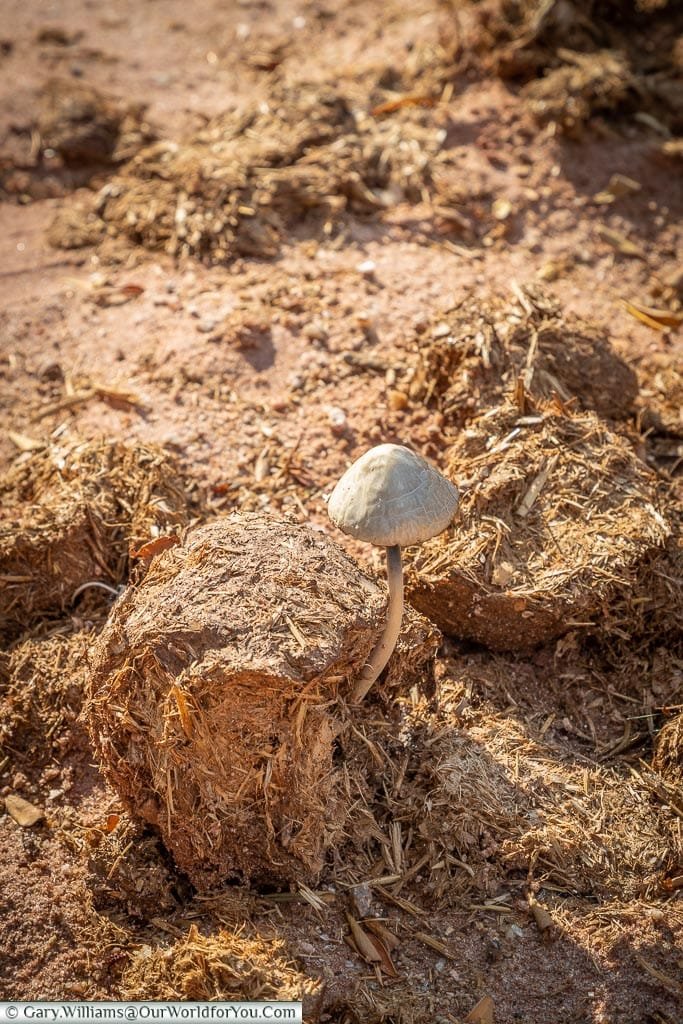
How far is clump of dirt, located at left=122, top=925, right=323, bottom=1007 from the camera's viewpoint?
3.04 metres

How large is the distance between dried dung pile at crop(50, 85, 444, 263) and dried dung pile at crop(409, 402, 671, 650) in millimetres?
2516

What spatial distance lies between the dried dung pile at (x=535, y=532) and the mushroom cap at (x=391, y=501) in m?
0.96

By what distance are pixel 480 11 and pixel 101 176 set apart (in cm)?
340

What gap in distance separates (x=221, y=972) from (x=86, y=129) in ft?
20.8

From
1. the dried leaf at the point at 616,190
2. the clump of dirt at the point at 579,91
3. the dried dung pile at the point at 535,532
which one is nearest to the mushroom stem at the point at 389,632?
the dried dung pile at the point at 535,532

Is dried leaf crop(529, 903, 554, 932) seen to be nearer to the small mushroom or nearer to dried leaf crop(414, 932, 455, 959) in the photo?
dried leaf crop(414, 932, 455, 959)

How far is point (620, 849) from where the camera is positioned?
12.1ft

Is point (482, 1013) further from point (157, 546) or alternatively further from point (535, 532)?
point (157, 546)

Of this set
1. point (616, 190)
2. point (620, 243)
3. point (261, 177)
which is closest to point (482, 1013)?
point (261, 177)

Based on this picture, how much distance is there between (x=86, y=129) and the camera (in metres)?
7.17

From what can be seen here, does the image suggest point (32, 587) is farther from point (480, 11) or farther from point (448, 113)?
point (480, 11)

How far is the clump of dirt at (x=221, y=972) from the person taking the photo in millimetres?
3035

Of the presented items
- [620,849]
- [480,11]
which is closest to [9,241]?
[480,11]

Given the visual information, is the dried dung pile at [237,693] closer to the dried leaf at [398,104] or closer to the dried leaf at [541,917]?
the dried leaf at [541,917]
